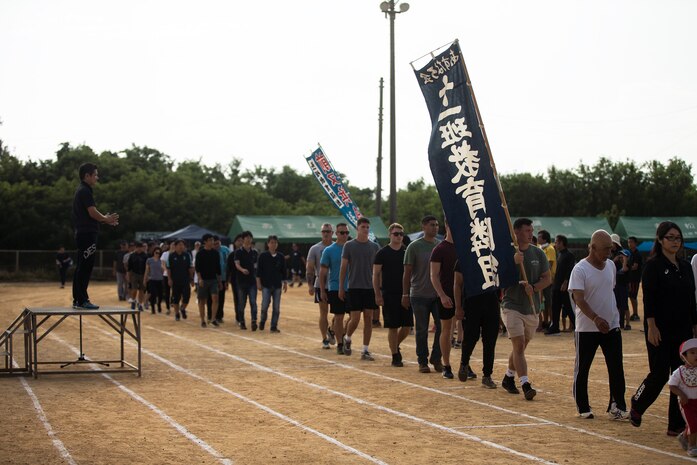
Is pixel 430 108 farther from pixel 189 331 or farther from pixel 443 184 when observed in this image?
pixel 189 331

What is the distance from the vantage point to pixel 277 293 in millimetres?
20547

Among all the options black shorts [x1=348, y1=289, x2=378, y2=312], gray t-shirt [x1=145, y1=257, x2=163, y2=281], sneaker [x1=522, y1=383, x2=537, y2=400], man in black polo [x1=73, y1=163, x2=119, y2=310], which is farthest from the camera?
gray t-shirt [x1=145, y1=257, x2=163, y2=281]

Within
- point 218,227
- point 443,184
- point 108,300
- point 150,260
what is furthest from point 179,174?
point 443,184

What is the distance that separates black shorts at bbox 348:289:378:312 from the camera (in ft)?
51.4

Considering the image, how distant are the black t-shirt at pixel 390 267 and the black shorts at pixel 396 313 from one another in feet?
0.50

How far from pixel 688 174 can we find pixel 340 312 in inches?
2581

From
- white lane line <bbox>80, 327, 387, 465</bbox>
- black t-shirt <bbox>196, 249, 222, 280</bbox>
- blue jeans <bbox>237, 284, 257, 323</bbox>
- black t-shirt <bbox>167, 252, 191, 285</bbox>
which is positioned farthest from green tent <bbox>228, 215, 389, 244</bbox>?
white lane line <bbox>80, 327, 387, 465</bbox>

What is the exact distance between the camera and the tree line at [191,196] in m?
61.4

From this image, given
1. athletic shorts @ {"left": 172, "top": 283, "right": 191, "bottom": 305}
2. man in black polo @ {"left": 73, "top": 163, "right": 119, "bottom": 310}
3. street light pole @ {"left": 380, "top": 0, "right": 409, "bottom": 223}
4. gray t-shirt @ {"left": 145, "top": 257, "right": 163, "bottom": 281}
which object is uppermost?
street light pole @ {"left": 380, "top": 0, "right": 409, "bottom": 223}

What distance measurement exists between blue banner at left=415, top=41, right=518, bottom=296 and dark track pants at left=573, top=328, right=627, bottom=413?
1.76m

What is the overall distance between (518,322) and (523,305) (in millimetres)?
213

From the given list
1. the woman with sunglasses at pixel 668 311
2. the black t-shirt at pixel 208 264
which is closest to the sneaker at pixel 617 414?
the woman with sunglasses at pixel 668 311

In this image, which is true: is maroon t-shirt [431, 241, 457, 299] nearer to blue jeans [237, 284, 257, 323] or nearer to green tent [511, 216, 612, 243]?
blue jeans [237, 284, 257, 323]

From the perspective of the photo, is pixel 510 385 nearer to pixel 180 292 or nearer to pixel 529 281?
pixel 529 281
